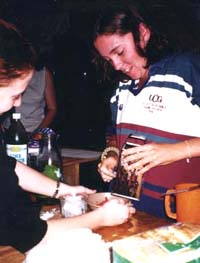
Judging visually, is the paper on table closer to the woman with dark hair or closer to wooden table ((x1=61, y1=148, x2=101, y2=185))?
wooden table ((x1=61, y1=148, x2=101, y2=185))

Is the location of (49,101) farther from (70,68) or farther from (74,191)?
(74,191)

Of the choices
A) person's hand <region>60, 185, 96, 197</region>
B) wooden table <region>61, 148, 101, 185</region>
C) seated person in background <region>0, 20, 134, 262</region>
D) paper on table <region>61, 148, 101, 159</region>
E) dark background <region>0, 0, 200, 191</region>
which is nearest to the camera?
seated person in background <region>0, 20, 134, 262</region>

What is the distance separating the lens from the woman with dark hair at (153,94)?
1.84 m

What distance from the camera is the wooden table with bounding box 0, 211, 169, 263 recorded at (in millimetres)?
1339

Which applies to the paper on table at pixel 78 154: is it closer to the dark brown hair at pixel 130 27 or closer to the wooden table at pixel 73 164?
the wooden table at pixel 73 164

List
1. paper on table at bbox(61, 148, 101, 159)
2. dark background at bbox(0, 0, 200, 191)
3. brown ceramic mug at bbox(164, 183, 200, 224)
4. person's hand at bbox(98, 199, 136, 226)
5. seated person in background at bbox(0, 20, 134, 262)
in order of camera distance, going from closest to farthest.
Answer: seated person in background at bbox(0, 20, 134, 262)
brown ceramic mug at bbox(164, 183, 200, 224)
person's hand at bbox(98, 199, 136, 226)
paper on table at bbox(61, 148, 101, 159)
dark background at bbox(0, 0, 200, 191)

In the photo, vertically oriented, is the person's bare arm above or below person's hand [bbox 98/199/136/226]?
above

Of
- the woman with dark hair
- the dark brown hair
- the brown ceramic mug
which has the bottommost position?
the brown ceramic mug

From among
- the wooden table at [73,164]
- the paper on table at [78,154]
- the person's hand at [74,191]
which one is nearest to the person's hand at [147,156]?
the person's hand at [74,191]

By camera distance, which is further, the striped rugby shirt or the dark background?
the dark background

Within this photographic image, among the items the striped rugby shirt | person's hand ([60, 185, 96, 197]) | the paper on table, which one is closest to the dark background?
the paper on table

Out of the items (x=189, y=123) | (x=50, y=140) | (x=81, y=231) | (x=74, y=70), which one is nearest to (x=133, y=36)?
(x=189, y=123)

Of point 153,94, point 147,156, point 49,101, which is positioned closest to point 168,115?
point 153,94

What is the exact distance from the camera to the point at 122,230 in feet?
5.00
